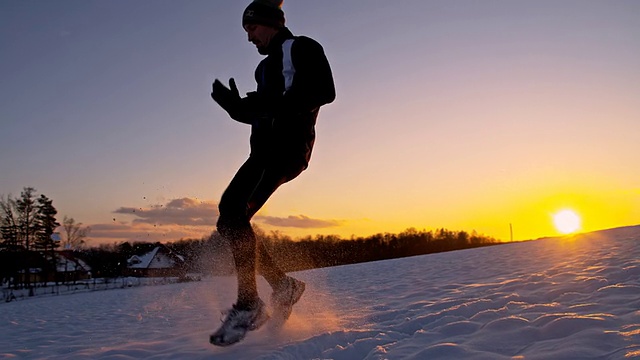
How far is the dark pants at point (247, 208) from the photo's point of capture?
9.75ft

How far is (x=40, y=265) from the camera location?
52188 millimetres

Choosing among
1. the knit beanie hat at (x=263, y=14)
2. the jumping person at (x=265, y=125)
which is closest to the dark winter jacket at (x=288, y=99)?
the jumping person at (x=265, y=125)

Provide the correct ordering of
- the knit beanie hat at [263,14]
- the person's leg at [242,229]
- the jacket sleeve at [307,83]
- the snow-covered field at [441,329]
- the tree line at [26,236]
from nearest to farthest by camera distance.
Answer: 1. the snow-covered field at [441,329]
2. the jacket sleeve at [307,83]
3. the person's leg at [242,229]
4. the knit beanie hat at [263,14]
5. the tree line at [26,236]

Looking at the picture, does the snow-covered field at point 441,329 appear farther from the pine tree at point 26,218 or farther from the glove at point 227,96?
the pine tree at point 26,218

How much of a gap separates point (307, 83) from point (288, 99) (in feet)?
0.52

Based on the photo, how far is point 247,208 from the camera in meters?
3.02

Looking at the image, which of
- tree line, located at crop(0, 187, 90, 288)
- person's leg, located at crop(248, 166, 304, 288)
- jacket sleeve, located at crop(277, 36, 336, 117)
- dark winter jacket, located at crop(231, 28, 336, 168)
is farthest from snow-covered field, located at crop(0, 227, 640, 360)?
tree line, located at crop(0, 187, 90, 288)

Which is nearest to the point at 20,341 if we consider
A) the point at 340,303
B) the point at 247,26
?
the point at 340,303

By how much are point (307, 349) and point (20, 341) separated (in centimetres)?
350

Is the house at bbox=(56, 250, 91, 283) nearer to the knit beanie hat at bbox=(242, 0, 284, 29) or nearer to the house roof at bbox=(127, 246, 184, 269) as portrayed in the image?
the house roof at bbox=(127, 246, 184, 269)

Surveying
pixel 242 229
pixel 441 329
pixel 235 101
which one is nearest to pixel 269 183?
pixel 242 229

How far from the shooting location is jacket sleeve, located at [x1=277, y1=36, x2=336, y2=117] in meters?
2.81

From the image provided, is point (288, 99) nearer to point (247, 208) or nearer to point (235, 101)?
point (235, 101)

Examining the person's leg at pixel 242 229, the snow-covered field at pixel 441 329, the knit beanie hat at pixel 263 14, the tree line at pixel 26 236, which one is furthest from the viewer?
the tree line at pixel 26 236
